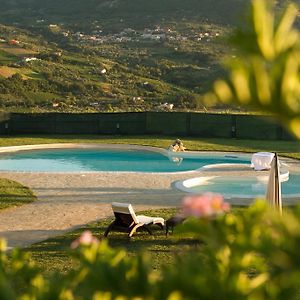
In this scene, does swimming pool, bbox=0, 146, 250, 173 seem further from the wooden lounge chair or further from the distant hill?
the distant hill


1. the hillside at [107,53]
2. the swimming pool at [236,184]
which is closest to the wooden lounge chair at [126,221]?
the swimming pool at [236,184]

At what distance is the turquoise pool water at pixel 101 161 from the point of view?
18.5 meters

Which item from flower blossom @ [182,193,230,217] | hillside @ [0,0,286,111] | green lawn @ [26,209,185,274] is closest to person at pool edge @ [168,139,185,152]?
hillside @ [0,0,286,111]

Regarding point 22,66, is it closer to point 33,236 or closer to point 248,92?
point 33,236

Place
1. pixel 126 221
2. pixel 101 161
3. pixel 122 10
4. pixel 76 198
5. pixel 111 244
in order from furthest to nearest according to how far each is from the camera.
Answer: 1. pixel 122 10
2. pixel 101 161
3. pixel 76 198
4. pixel 126 221
5. pixel 111 244

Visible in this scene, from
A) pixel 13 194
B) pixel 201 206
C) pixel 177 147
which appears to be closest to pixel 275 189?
pixel 13 194

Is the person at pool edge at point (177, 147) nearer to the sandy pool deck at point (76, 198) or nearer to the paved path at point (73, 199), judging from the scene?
the sandy pool deck at point (76, 198)

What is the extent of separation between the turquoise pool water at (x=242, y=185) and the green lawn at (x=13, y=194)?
3.77 m

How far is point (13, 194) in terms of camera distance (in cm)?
1223

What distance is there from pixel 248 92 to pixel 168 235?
7.65m

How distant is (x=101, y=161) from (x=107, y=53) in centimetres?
3699

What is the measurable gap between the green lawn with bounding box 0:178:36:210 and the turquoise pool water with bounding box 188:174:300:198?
377 centimetres

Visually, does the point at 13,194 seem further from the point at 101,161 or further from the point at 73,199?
the point at 101,161

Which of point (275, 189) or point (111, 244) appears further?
point (275, 189)
